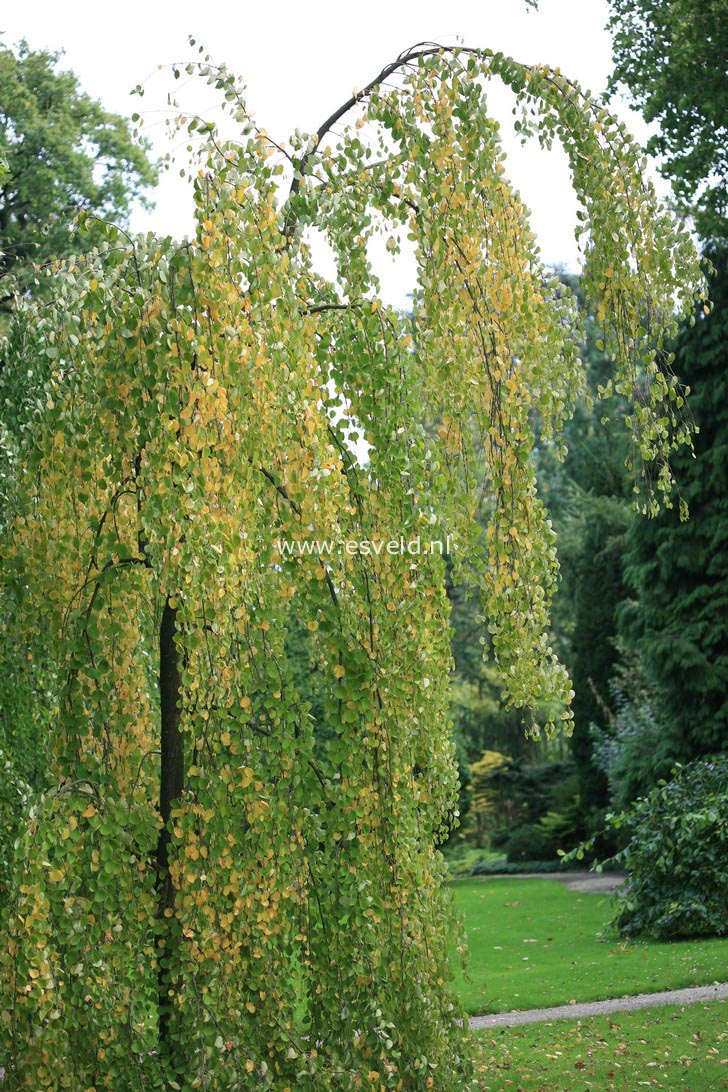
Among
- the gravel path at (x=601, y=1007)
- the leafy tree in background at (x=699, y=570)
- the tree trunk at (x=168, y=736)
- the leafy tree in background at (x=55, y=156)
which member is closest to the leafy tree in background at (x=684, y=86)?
the leafy tree in background at (x=699, y=570)

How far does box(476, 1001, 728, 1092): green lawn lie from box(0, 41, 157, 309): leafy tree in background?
899 cm

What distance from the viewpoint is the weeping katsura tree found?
3.11 m

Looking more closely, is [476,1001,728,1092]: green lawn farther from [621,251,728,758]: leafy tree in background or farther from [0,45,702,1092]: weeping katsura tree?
[621,251,728,758]: leafy tree in background

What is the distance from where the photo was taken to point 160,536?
301 cm

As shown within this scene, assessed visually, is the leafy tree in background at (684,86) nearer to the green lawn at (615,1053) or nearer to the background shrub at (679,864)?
the background shrub at (679,864)

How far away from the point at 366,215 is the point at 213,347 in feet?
2.68

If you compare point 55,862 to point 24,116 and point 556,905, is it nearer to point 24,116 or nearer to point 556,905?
point 556,905

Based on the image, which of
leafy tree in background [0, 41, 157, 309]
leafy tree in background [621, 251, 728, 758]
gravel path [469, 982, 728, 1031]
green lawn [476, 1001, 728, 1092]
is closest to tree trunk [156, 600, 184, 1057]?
green lawn [476, 1001, 728, 1092]

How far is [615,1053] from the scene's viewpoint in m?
5.47

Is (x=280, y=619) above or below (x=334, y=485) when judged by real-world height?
below

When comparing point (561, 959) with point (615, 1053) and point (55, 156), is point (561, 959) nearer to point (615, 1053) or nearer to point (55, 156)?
point (615, 1053)

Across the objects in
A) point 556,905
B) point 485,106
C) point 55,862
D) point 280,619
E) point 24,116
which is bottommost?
point 556,905

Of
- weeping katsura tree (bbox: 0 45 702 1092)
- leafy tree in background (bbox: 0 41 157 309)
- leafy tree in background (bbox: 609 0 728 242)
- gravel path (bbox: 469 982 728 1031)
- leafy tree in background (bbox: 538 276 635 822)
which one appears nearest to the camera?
weeping katsura tree (bbox: 0 45 702 1092)

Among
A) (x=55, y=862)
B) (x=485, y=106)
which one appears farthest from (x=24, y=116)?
(x=55, y=862)
